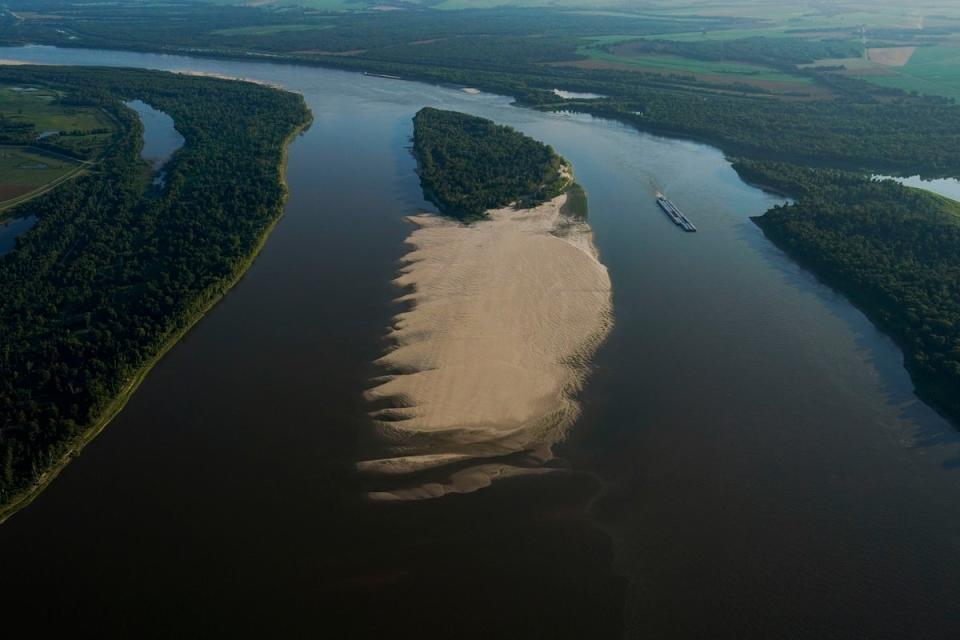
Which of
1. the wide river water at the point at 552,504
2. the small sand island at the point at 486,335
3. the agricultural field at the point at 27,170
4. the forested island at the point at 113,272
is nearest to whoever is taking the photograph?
the wide river water at the point at 552,504

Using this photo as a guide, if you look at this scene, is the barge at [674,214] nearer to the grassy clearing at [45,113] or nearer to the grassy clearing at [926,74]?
the grassy clearing at [926,74]

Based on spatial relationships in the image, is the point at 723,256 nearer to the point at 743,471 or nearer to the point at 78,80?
the point at 743,471

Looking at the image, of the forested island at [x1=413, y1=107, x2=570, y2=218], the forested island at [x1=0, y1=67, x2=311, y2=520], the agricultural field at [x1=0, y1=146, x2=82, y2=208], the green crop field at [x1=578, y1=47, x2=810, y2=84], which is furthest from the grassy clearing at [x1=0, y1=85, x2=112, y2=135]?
the green crop field at [x1=578, y1=47, x2=810, y2=84]

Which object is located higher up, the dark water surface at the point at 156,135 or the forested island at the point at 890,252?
the dark water surface at the point at 156,135

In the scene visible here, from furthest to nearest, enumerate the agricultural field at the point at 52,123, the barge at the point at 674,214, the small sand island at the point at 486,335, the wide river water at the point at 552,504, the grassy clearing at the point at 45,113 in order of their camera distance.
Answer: the grassy clearing at the point at 45,113
the agricultural field at the point at 52,123
the barge at the point at 674,214
the small sand island at the point at 486,335
the wide river water at the point at 552,504

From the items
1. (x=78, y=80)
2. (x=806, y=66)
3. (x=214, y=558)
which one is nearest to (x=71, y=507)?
(x=214, y=558)

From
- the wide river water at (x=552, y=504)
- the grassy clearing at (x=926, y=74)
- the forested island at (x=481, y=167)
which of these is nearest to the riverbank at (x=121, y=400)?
the wide river water at (x=552, y=504)
